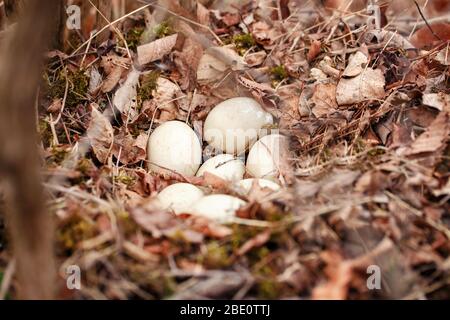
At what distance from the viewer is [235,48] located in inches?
92.8

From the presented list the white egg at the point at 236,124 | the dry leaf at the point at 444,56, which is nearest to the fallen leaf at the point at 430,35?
the dry leaf at the point at 444,56

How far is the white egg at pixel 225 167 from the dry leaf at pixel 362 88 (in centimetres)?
49

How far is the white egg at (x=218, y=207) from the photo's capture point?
1.47 metres

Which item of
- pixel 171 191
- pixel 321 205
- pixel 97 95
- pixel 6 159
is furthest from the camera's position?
pixel 97 95

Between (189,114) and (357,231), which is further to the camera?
(189,114)

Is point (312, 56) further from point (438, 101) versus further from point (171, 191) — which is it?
point (171, 191)

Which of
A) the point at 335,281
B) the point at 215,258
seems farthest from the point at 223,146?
the point at 335,281

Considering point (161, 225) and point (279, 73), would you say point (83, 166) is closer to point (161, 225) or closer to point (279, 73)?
point (161, 225)

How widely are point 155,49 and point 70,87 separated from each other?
0.41 m

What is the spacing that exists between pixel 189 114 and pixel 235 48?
39 cm

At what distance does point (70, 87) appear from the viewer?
6.82 ft

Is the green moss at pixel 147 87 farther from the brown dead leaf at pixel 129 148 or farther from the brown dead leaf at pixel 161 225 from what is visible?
the brown dead leaf at pixel 161 225
